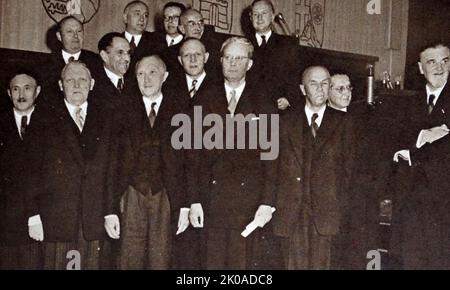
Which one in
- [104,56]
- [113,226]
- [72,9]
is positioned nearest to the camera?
[113,226]

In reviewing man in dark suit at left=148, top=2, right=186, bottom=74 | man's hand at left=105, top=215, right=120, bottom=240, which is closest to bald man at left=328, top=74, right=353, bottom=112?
man in dark suit at left=148, top=2, right=186, bottom=74

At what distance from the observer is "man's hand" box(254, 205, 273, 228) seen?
3764mm

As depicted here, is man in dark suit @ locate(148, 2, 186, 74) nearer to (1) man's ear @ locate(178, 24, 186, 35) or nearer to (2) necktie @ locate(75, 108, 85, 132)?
(1) man's ear @ locate(178, 24, 186, 35)

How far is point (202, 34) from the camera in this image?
154 inches

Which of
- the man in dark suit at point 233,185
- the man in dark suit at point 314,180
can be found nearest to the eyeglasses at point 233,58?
the man in dark suit at point 233,185

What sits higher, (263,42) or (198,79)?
(263,42)

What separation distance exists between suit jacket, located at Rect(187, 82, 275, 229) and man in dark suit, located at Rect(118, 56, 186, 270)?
0.13 m

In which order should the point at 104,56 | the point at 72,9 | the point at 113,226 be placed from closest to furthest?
1. the point at 113,226
2. the point at 104,56
3. the point at 72,9

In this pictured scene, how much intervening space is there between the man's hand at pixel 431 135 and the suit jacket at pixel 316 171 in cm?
40

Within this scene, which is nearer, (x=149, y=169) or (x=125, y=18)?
(x=149, y=169)

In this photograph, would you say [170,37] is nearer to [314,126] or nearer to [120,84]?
[120,84]

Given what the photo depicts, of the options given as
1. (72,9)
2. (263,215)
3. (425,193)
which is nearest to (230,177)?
(263,215)

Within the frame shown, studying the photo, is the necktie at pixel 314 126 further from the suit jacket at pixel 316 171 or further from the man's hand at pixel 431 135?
the man's hand at pixel 431 135

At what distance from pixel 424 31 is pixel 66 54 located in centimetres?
200
